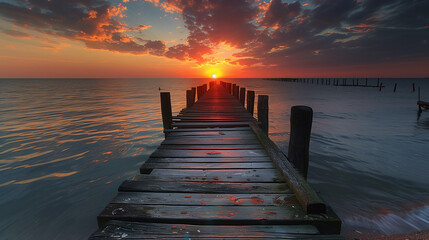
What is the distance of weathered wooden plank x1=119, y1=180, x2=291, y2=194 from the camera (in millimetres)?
2305

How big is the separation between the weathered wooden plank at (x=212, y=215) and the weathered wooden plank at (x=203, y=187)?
326 mm

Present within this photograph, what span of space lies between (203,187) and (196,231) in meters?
0.72

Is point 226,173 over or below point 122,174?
over

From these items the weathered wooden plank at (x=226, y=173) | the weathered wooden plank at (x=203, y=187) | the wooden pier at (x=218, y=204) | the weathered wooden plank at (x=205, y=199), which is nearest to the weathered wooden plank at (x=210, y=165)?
the wooden pier at (x=218, y=204)

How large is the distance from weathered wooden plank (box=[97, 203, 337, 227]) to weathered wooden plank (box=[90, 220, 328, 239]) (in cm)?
4

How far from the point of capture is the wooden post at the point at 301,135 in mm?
3031

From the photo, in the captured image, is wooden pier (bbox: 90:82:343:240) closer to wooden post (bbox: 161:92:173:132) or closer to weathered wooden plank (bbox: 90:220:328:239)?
weathered wooden plank (bbox: 90:220:328:239)

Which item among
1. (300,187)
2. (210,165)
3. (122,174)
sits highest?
(300,187)

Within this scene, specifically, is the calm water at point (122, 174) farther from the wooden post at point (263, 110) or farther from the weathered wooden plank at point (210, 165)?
the weathered wooden plank at point (210, 165)

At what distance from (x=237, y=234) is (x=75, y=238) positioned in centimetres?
384

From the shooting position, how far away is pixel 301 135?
10.1 ft

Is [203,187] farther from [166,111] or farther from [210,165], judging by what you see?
[166,111]

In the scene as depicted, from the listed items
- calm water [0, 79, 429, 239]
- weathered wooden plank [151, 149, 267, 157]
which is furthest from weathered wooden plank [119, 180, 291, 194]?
calm water [0, 79, 429, 239]

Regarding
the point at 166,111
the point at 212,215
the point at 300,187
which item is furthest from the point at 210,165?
the point at 166,111
